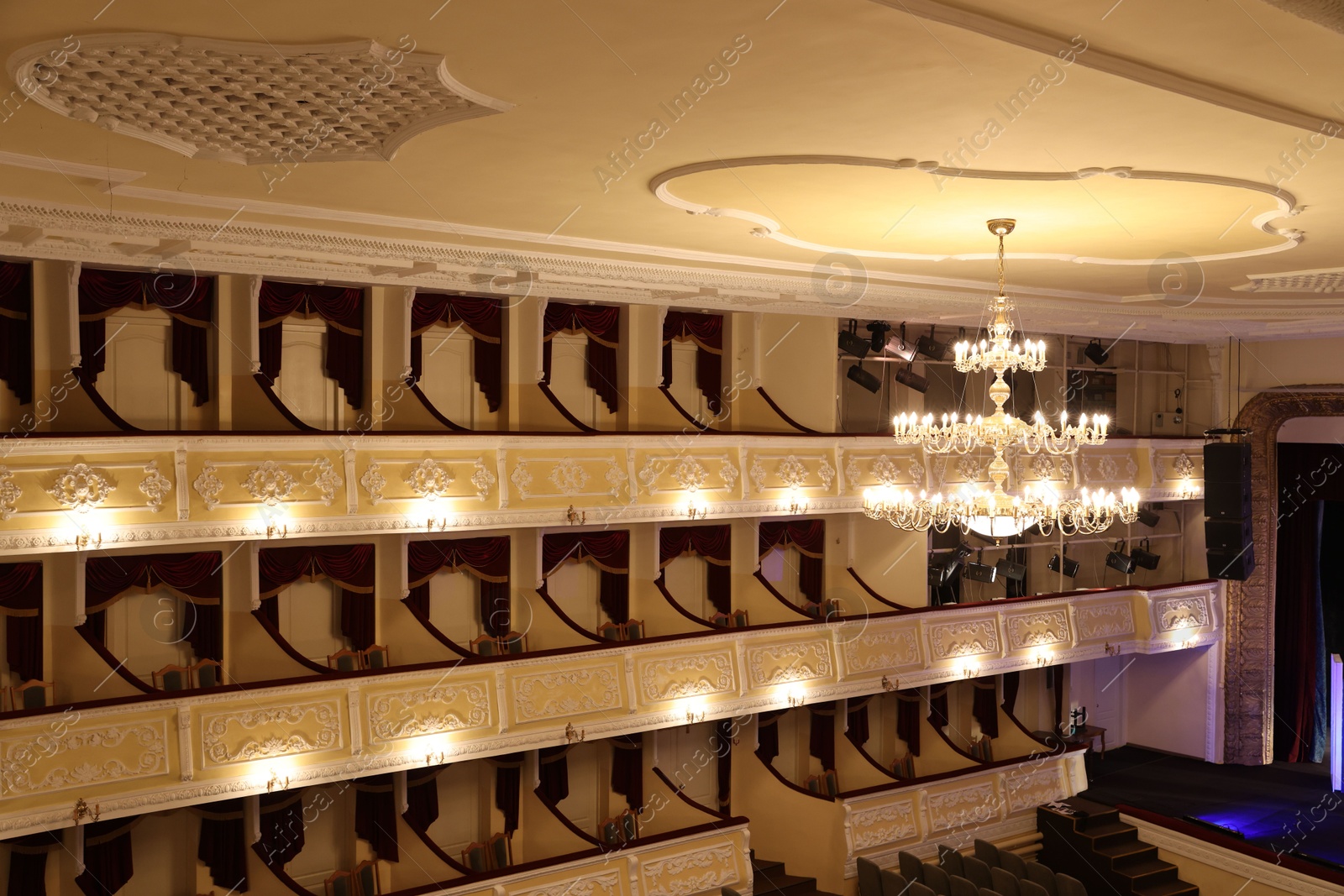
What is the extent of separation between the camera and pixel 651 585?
37.7 ft

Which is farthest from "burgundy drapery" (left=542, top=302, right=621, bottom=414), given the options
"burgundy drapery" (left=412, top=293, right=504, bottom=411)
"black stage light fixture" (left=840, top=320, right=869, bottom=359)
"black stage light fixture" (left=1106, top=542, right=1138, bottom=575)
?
"black stage light fixture" (left=1106, top=542, right=1138, bottom=575)

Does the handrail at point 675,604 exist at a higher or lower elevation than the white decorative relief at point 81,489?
lower

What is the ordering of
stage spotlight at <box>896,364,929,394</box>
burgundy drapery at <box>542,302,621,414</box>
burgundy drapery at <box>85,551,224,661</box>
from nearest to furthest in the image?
burgundy drapery at <box>85,551,224,661</box> → burgundy drapery at <box>542,302,621,414</box> → stage spotlight at <box>896,364,929,394</box>

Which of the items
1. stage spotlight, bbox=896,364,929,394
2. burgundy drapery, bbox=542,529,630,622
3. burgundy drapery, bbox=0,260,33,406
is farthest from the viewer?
stage spotlight, bbox=896,364,929,394

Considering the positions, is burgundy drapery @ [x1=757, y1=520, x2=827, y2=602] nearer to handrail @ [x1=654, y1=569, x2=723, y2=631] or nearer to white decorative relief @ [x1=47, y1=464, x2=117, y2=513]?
handrail @ [x1=654, y1=569, x2=723, y2=631]

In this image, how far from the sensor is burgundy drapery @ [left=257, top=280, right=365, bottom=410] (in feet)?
30.4

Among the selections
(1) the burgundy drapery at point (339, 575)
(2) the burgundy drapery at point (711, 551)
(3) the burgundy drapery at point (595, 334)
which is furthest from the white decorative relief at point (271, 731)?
(2) the burgundy drapery at point (711, 551)

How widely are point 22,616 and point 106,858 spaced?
2090 millimetres

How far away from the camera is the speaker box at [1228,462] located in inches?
493

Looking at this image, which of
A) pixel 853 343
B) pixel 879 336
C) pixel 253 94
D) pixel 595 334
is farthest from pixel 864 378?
pixel 253 94

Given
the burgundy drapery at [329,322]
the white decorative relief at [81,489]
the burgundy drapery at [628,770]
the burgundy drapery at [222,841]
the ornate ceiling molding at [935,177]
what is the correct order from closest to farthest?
the ornate ceiling molding at [935,177], the white decorative relief at [81,489], the burgundy drapery at [222,841], the burgundy drapery at [329,322], the burgundy drapery at [628,770]

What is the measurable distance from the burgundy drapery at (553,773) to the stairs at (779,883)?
6.95 feet

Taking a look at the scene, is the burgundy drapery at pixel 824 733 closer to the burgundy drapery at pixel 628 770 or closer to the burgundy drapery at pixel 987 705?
the burgundy drapery at pixel 628 770

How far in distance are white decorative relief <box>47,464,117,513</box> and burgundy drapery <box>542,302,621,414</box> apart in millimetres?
4317
